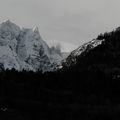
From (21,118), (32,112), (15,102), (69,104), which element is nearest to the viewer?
(21,118)

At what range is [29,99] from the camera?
199m

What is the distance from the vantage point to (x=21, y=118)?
520 ft

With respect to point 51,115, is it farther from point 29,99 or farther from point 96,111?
point 29,99

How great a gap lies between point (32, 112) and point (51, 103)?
75.8 ft

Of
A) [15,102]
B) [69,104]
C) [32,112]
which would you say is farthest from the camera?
[69,104]

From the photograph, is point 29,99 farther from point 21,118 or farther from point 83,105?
point 21,118

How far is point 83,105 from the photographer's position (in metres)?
196

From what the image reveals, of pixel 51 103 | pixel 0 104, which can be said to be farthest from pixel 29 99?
pixel 0 104

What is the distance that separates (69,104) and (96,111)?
24.0 meters

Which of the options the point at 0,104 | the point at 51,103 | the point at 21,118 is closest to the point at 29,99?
the point at 51,103

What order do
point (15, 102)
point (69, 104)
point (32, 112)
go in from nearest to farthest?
point (32, 112), point (15, 102), point (69, 104)

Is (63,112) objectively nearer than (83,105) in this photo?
Yes

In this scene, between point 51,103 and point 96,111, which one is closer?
point 96,111

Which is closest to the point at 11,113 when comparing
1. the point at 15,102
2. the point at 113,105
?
the point at 15,102
